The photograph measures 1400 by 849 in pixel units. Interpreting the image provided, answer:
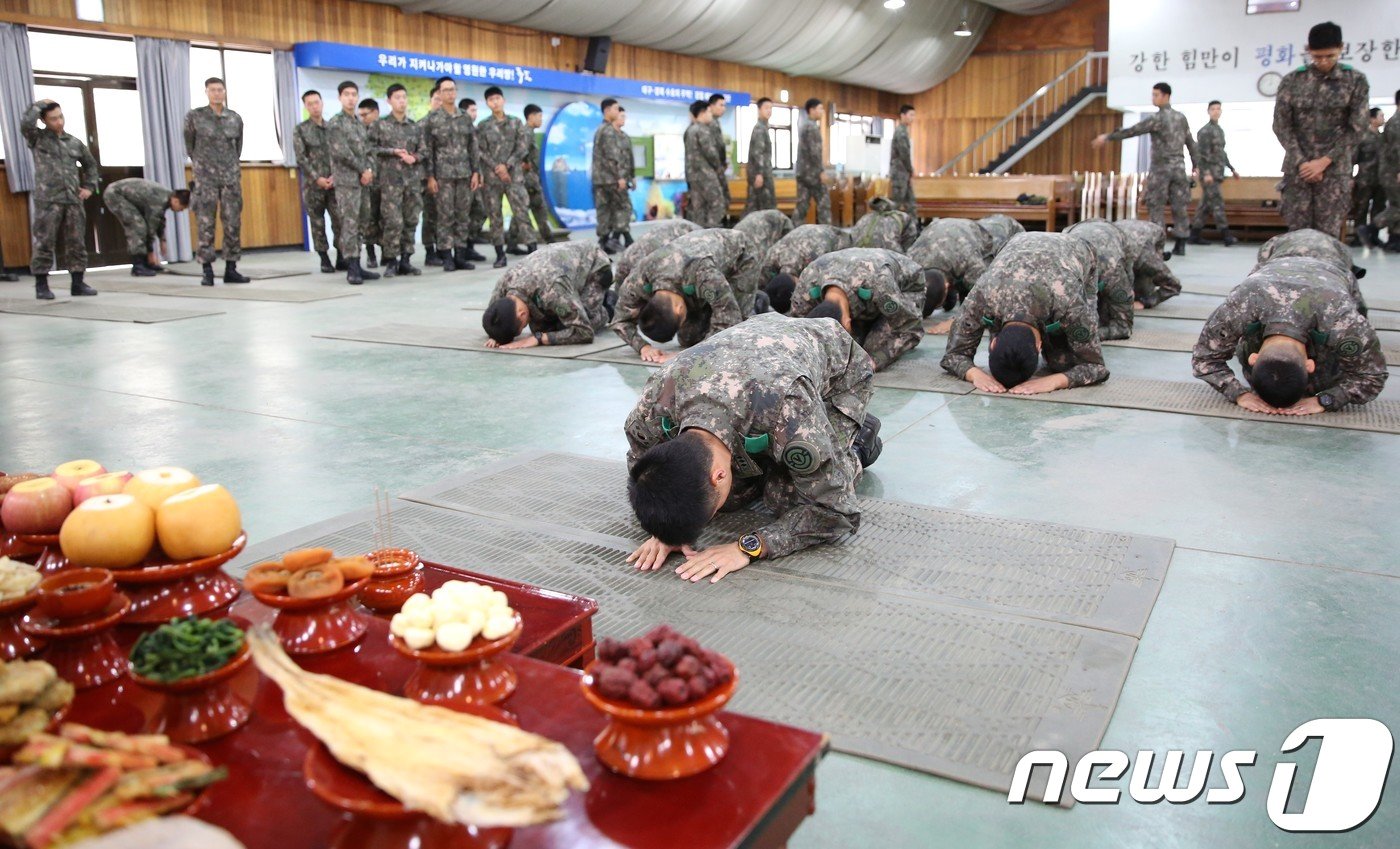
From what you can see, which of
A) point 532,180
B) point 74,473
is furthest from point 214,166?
point 74,473

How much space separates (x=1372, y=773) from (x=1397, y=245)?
11.7 meters

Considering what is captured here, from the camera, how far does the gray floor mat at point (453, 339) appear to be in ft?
19.7

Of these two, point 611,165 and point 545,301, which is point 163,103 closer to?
point 611,165

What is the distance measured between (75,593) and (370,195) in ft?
32.2

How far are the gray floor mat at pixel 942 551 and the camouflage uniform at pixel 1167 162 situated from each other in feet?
29.1

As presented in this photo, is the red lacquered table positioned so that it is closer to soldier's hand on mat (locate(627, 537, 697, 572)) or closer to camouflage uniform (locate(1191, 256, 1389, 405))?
soldier's hand on mat (locate(627, 537, 697, 572))

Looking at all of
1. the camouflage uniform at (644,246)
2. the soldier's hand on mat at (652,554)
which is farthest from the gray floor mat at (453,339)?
the soldier's hand on mat at (652,554)

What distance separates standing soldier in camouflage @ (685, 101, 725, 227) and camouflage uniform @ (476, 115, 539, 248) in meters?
1.75

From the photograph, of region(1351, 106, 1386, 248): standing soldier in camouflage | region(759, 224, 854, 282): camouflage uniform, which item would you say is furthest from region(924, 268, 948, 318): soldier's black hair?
region(1351, 106, 1386, 248): standing soldier in camouflage

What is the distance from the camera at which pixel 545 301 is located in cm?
603

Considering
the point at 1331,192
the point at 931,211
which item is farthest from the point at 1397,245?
the point at 1331,192

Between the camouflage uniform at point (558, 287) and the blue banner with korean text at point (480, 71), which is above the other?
the blue banner with korean text at point (480, 71)

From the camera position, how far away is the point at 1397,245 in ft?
37.4

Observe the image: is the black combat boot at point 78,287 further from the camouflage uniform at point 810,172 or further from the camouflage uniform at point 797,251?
the camouflage uniform at point 810,172
